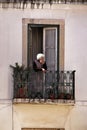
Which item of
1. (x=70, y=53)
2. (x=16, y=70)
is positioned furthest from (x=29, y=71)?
(x=70, y=53)

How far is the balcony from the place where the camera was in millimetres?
15562

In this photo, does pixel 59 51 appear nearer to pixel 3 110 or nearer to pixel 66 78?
pixel 66 78

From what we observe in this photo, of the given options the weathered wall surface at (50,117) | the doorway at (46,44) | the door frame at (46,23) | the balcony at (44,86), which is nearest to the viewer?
the balcony at (44,86)

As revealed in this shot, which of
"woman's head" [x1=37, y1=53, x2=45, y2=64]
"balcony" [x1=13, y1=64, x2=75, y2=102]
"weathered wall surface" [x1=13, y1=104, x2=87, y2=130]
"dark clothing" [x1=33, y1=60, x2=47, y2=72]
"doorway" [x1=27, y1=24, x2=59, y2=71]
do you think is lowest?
"weathered wall surface" [x1=13, y1=104, x2=87, y2=130]

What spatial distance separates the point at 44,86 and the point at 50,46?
4.30ft

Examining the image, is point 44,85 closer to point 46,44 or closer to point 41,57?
point 41,57

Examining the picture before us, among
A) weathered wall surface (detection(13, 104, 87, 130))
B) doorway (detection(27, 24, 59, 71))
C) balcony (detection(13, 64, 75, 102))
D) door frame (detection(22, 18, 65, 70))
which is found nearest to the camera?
balcony (detection(13, 64, 75, 102))

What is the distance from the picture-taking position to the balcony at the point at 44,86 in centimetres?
1556

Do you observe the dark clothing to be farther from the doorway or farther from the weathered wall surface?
the weathered wall surface

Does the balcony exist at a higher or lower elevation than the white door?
lower

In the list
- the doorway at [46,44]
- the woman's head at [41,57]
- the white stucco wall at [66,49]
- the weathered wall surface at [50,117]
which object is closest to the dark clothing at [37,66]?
the woman's head at [41,57]

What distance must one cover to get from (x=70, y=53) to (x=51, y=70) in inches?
30.9

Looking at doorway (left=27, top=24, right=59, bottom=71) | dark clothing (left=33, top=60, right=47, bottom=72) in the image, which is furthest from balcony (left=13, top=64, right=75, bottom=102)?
doorway (left=27, top=24, right=59, bottom=71)

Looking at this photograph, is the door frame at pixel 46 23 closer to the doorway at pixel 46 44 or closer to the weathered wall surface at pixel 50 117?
the doorway at pixel 46 44
